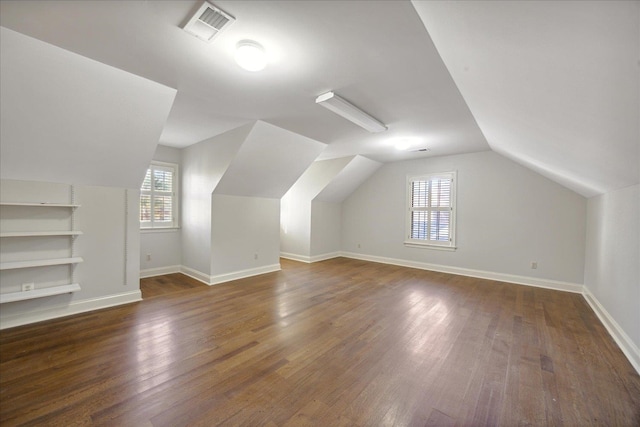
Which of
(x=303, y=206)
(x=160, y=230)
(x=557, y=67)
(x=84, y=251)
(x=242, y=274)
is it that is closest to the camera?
(x=557, y=67)

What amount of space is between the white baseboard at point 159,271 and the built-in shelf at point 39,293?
5.52ft

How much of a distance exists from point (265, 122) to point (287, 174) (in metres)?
1.41

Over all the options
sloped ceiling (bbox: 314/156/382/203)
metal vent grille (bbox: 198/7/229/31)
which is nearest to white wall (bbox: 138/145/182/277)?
sloped ceiling (bbox: 314/156/382/203)

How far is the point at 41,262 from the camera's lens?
2.77 metres

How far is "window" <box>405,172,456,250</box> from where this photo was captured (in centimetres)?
536

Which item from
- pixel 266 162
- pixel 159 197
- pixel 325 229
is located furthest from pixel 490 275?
pixel 159 197

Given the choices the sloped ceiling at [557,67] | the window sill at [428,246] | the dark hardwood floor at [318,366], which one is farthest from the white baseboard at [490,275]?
the sloped ceiling at [557,67]

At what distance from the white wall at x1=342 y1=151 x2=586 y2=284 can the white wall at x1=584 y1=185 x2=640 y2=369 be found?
51 centimetres

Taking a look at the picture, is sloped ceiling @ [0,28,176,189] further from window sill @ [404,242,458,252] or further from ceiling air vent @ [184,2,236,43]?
window sill @ [404,242,458,252]

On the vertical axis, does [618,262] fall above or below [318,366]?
above

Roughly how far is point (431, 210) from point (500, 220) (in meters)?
1.28

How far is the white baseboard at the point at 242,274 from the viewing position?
432 centimetres

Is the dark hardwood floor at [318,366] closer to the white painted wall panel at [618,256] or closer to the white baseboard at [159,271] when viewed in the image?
the white painted wall panel at [618,256]

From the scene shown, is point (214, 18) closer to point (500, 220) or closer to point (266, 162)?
point (266, 162)
